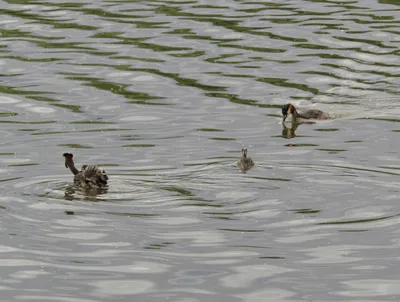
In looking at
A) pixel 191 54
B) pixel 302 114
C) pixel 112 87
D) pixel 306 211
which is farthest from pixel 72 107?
pixel 306 211

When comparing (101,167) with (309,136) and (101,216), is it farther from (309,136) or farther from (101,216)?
(309,136)

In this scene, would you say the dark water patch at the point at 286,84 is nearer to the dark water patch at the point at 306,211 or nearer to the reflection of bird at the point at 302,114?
the reflection of bird at the point at 302,114

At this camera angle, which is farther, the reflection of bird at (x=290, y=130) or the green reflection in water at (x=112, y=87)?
the green reflection in water at (x=112, y=87)

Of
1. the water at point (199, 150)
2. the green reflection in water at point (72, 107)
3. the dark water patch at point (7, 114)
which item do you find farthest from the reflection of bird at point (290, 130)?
the dark water patch at point (7, 114)

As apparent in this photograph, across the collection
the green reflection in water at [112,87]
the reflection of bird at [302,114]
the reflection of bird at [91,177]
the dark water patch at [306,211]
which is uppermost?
the green reflection in water at [112,87]

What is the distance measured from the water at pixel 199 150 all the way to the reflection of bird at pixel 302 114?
347mm

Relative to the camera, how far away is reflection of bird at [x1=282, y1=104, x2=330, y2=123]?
83.0ft

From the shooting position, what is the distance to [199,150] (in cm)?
2217

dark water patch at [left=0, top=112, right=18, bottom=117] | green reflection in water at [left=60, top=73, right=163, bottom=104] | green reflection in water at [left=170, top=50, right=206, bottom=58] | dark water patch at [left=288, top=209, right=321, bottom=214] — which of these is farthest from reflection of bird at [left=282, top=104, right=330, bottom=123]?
dark water patch at [left=288, top=209, right=321, bottom=214]

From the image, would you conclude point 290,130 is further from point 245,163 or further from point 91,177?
point 91,177

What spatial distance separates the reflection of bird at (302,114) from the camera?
25.3m

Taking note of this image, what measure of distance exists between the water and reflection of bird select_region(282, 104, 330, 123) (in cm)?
35

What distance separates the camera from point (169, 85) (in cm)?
2852

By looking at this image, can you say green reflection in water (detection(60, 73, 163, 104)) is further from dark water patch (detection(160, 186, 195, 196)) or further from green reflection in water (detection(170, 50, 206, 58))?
dark water patch (detection(160, 186, 195, 196))
